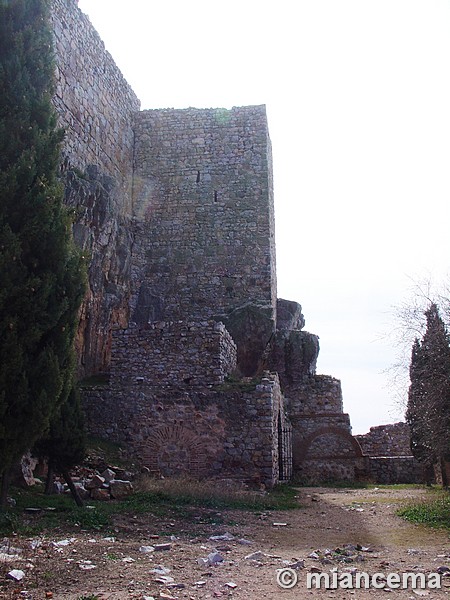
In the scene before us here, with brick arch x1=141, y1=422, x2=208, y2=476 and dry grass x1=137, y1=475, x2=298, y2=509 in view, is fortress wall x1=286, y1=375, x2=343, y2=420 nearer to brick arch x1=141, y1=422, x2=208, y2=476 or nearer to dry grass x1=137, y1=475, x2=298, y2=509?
brick arch x1=141, y1=422, x2=208, y2=476

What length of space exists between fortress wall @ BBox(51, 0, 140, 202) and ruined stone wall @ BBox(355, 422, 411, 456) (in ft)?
44.4

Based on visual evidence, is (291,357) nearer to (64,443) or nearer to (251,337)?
(251,337)

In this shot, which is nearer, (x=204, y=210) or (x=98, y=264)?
(x=98, y=264)

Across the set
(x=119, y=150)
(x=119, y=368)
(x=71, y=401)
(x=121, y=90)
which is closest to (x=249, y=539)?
(x=71, y=401)

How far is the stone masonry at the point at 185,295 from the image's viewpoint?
47.3 ft

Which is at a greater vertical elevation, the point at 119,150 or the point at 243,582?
the point at 119,150

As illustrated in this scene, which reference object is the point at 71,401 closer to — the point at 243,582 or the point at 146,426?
the point at 146,426

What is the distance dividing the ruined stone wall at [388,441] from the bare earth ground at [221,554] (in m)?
13.1

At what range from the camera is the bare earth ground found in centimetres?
545

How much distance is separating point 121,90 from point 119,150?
8.43ft

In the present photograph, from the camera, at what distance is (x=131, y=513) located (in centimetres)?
945

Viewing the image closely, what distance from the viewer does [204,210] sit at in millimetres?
23562

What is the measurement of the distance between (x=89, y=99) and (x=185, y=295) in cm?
783

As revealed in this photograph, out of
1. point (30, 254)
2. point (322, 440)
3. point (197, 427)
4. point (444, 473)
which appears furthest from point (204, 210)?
point (30, 254)
